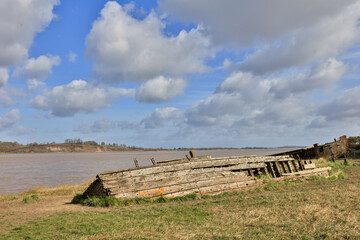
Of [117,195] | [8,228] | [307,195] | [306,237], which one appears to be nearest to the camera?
[306,237]

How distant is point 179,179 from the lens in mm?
13805

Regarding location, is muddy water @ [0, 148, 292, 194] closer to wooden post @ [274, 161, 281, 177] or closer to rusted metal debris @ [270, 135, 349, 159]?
wooden post @ [274, 161, 281, 177]

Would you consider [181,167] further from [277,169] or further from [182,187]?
[277,169]

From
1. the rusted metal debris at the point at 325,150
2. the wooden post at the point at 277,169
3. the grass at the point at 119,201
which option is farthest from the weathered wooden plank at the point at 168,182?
the rusted metal debris at the point at 325,150

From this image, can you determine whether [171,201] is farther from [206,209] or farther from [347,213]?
[347,213]

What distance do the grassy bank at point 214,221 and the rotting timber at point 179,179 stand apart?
43.9 inches

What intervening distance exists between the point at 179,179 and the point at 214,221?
573 cm

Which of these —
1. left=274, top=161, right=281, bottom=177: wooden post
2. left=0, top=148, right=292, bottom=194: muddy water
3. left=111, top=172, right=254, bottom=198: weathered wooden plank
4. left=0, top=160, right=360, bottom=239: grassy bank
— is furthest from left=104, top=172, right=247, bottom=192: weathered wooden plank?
left=0, top=148, right=292, bottom=194: muddy water

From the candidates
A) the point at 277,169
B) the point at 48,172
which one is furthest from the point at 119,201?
the point at 48,172

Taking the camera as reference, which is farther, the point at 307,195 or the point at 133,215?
the point at 307,195

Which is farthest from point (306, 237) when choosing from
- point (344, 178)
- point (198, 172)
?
point (344, 178)

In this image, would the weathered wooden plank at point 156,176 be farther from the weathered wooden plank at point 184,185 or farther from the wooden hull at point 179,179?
the weathered wooden plank at point 184,185

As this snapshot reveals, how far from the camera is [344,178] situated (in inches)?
668

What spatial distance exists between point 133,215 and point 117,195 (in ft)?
10.1
